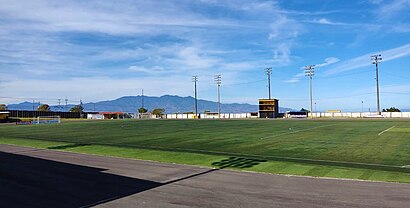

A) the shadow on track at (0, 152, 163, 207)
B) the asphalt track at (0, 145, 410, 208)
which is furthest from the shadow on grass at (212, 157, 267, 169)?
the shadow on track at (0, 152, 163, 207)

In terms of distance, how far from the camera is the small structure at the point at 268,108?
96.9m

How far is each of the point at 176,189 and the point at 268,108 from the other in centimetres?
8748

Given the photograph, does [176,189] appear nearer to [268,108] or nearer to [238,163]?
[238,163]

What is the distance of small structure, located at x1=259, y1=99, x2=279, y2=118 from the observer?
318 feet

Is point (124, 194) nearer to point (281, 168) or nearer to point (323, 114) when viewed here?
point (281, 168)

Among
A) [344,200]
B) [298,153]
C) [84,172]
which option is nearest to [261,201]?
[344,200]

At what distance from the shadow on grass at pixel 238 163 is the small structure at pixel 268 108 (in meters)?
79.2

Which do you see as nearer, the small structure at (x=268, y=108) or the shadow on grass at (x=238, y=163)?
the shadow on grass at (x=238, y=163)

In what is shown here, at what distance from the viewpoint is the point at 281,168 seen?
16109 mm

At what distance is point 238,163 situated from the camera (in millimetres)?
17812

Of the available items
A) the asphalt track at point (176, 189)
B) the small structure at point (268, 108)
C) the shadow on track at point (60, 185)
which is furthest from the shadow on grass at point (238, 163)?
the small structure at point (268, 108)

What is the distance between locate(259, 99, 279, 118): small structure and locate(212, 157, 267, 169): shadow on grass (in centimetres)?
7922

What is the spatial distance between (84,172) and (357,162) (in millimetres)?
13042

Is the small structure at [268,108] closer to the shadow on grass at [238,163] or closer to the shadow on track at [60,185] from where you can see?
the shadow on grass at [238,163]
